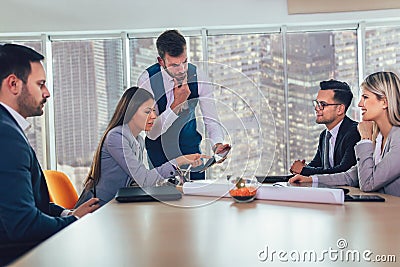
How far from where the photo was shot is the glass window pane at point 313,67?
17.8 ft

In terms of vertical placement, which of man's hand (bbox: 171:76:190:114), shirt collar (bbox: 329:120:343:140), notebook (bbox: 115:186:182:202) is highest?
man's hand (bbox: 171:76:190:114)

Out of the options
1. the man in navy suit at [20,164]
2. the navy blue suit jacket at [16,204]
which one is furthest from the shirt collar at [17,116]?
the navy blue suit jacket at [16,204]

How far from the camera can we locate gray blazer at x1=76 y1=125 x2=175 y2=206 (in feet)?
7.79

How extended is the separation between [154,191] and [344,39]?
4.07 meters

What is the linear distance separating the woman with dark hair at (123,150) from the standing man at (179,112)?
9cm

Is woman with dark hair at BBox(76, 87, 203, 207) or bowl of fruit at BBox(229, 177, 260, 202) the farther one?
woman with dark hair at BBox(76, 87, 203, 207)

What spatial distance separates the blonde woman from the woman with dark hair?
0.76m

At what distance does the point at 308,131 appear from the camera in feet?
18.0

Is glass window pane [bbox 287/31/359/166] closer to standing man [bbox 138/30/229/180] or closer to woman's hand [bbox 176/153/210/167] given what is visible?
standing man [bbox 138/30/229/180]

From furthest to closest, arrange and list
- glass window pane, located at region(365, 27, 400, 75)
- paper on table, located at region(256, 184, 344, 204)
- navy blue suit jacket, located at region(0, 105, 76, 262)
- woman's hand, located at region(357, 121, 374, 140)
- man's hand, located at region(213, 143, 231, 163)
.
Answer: glass window pane, located at region(365, 27, 400, 75)
woman's hand, located at region(357, 121, 374, 140)
man's hand, located at region(213, 143, 231, 163)
paper on table, located at region(256, 184, 344, 204)
navy blue suit jacket, located at region(0, 105, 76, 262)

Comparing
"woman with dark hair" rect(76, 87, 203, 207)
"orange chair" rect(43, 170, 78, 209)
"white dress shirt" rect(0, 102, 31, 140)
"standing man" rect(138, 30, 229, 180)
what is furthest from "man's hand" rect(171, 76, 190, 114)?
"orange chair" rect(43, 170, 78, 209)

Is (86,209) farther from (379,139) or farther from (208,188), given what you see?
(379,139)

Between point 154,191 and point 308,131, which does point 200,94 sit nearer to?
point 154,191

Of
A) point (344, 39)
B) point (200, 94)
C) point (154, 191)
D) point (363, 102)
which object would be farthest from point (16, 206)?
point (344, 39)
